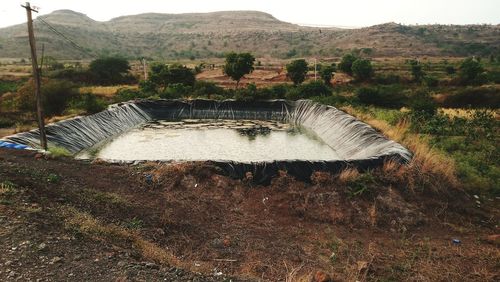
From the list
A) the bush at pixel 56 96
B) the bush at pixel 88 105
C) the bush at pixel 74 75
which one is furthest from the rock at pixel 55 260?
the bush at pixel 74 75

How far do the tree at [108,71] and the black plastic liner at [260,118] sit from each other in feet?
49.1

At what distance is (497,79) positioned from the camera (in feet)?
96.5

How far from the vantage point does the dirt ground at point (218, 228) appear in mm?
4762

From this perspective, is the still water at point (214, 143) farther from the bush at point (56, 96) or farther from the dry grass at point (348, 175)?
the dry grass at point (348, 175)

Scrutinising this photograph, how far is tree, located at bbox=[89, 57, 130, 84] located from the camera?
3481 cm

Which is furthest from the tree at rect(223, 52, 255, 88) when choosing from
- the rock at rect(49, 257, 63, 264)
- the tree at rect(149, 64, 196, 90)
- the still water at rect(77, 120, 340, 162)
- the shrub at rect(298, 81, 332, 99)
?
the rock at rect(49, 257, 63, 264)

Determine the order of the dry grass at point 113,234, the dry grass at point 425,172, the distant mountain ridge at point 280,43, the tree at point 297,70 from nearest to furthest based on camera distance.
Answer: the dry grass at point 113,234 < the dry grass at point 425,172 < the tree at point 297,70 < the distant mountain ridge at point 280,43

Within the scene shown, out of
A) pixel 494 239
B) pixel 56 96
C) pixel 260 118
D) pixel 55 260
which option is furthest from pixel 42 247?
pixel 260 118

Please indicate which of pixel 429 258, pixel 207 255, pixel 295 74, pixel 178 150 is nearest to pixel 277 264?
pixel 207 255

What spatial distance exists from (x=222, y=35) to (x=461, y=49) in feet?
166

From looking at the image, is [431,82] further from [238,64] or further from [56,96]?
[56,96]

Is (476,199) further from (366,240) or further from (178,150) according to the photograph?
(178,150)

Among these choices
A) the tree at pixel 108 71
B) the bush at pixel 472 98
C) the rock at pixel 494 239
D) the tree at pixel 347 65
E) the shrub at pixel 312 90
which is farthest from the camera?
the tree at pixel 347 65

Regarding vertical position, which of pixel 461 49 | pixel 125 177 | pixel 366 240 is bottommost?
pixel 366 240
